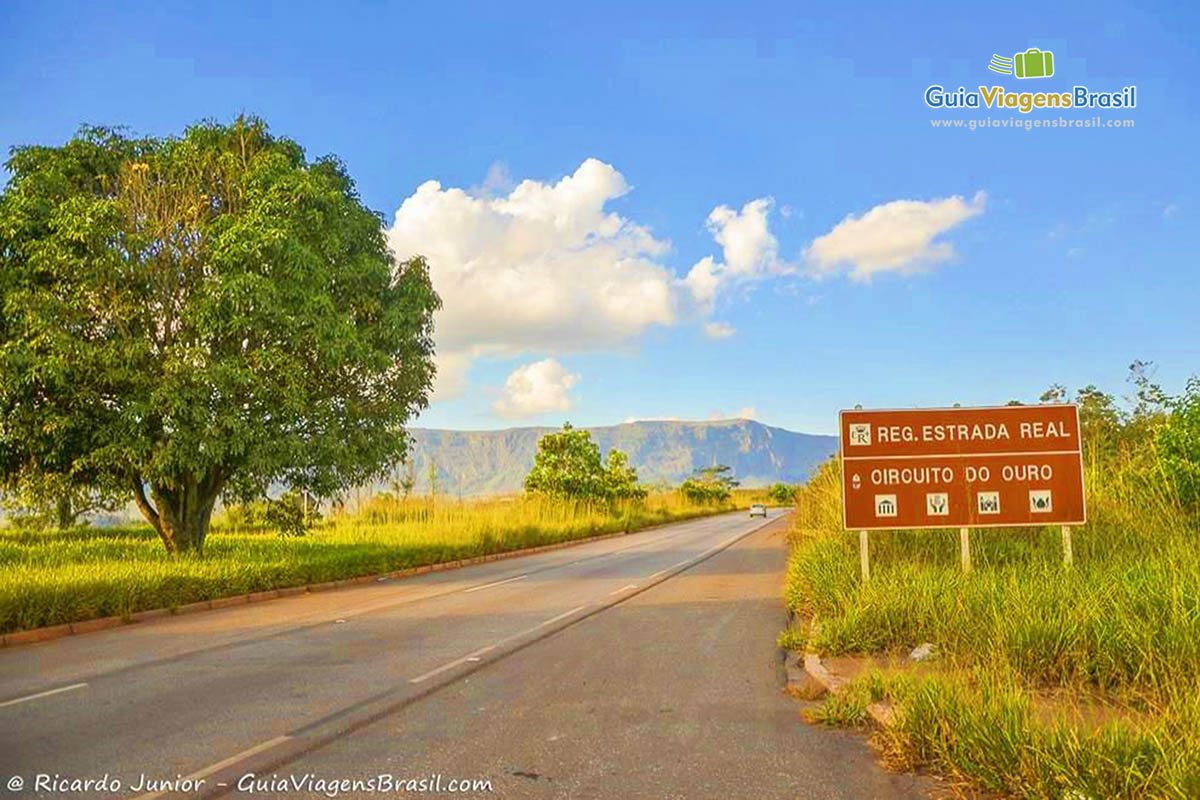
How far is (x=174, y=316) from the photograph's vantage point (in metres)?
19.2

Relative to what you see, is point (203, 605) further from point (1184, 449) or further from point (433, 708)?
point (1184, 449)

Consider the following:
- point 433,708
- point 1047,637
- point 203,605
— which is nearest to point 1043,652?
point 1047,637

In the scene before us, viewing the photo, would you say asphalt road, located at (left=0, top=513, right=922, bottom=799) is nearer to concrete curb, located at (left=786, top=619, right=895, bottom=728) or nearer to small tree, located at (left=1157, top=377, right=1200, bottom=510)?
concrete curb, located at (left=786, top=619, right=895, bottom=728)

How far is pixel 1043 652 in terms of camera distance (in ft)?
22.2

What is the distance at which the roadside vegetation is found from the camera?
452 cm

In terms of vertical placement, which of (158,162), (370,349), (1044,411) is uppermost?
(158,162)

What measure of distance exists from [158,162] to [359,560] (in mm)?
10086

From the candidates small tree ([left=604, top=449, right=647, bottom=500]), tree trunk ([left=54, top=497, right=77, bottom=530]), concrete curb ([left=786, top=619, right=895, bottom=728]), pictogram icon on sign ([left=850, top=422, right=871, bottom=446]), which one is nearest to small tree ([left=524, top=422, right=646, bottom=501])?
small tree ([left=604, top=449, right=647, bottom=500])

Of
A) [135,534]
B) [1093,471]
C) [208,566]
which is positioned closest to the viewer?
[1093,471]

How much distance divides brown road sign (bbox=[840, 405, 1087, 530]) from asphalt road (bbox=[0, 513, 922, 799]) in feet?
7.42

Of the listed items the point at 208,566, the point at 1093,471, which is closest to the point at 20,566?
the point at 208,566

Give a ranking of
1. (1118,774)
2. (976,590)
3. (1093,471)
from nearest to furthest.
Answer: (1118,774)
(976,590)
(1093,471)

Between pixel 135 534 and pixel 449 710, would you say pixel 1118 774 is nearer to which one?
pixel 449 710

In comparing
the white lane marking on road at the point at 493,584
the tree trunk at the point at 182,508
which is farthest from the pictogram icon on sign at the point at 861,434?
the tree trunk at the point at 182,508
